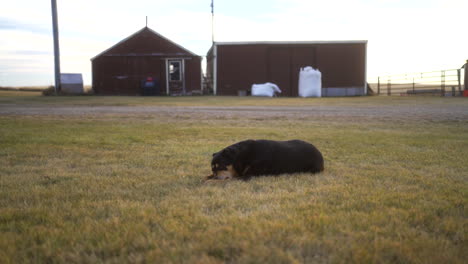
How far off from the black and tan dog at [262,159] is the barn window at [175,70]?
31.7m

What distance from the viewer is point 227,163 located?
4.07 metres

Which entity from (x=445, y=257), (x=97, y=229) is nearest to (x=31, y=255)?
(x=97, y=229)

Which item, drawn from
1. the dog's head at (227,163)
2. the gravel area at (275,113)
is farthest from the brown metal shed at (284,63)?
the dog's head at (227,163)

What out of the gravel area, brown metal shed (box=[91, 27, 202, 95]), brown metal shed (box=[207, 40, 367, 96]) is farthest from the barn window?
the gravel area

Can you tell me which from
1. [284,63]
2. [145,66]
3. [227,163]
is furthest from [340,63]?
[227,163]

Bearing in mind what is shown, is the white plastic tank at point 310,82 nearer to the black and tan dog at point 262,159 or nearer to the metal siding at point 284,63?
the metal siding at point 284,63

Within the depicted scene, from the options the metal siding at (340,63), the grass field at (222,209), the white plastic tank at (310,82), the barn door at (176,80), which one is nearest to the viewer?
the grass field at (222,209)

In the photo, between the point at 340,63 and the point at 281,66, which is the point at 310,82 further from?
the point at 340,63

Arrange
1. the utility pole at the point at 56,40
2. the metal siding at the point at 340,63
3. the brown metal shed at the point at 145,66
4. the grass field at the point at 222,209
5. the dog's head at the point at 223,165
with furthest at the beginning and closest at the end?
the metal siding at the point at 340,63 → the brown metal shed at the point at 145,66 → the utility pole at the point at 56,40 → the dog's head at the point at 223,165 → the grass field at the point at 222,209

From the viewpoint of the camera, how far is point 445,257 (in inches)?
86.0

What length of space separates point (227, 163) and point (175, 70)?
106 feet

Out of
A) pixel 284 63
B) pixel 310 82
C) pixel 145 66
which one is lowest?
pixel 310 82

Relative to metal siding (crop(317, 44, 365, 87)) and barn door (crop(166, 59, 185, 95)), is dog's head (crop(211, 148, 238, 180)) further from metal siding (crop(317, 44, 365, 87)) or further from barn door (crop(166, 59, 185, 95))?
metal siding (crop(317, 44, 365, 87))

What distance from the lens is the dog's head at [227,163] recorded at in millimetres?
4031
